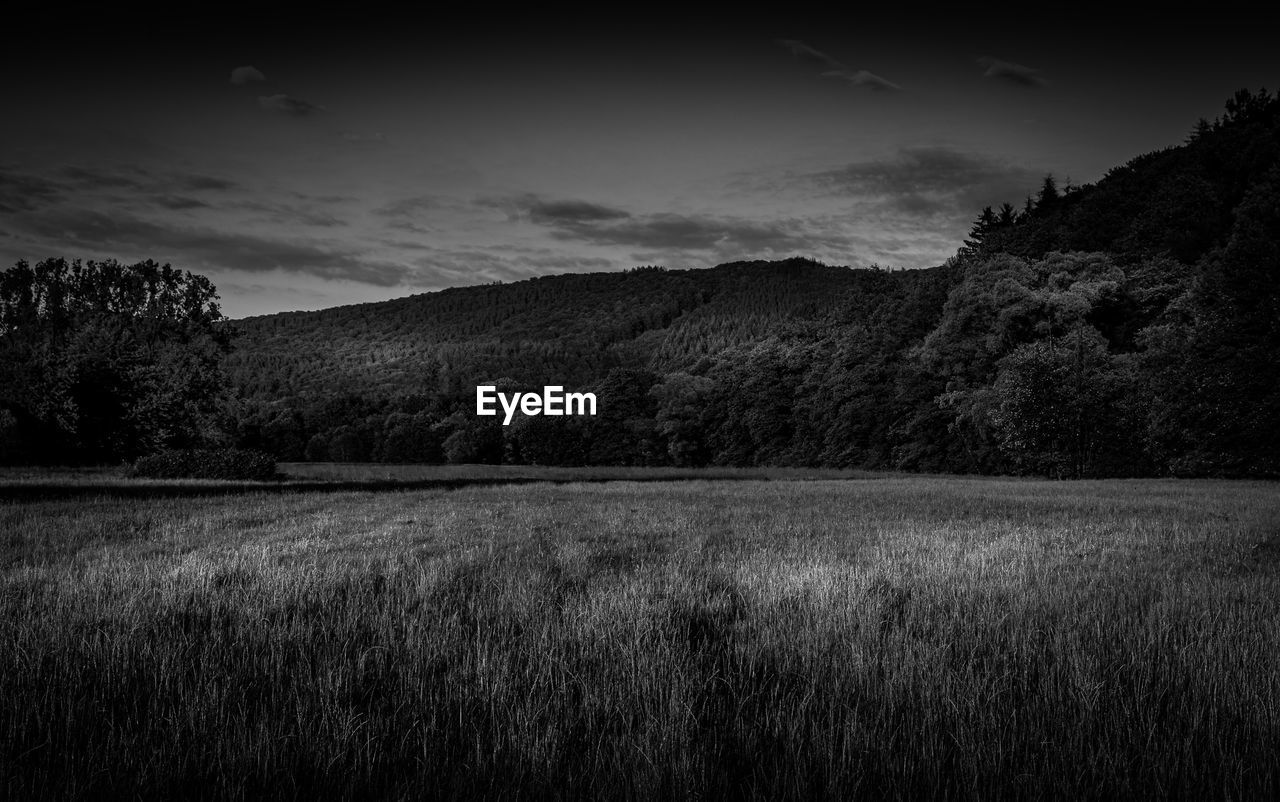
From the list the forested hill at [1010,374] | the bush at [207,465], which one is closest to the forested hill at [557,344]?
the forested hill at [1010,374]

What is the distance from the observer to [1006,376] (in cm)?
4862

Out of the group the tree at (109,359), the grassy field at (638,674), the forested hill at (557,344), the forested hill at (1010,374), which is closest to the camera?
the grassy field at (638,674)

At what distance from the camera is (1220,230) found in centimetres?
5628

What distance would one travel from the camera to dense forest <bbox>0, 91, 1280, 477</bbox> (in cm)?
4044

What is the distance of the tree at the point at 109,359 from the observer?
1757 inches

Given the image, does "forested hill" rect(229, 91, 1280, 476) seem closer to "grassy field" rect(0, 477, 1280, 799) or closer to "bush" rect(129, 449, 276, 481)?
"bush" rect(129, 449, 276, 481)

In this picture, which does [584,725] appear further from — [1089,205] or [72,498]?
[1089,205]

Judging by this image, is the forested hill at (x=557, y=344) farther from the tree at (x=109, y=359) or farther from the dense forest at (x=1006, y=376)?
the tree at (x=109, y=359)

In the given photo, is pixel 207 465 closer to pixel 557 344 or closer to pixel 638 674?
pixel 638 674

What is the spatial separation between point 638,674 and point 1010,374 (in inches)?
1981

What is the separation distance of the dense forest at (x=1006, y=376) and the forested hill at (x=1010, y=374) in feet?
0.61

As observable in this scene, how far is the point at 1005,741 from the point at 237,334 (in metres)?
60.5

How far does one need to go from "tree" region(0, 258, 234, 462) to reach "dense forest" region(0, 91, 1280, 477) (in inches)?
140

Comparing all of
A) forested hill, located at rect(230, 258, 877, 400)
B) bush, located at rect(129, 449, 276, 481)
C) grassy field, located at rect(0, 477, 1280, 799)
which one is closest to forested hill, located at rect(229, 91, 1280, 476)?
forested hill, located at rect(230, 258, 877, 400)
